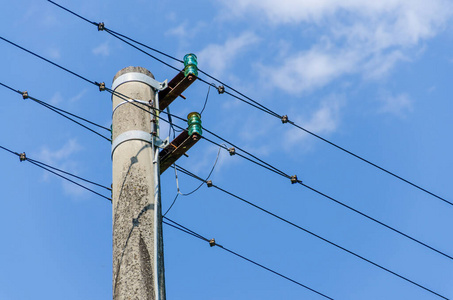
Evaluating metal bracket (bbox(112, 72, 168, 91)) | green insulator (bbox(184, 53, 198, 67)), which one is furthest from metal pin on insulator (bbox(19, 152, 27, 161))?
green insulator (bbox(184, 53, 198, 67))

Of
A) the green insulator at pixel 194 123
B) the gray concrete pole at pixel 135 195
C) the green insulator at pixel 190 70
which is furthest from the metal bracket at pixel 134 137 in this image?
the green insulator at pixel 190 70

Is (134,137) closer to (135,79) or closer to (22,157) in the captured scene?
(135,79)

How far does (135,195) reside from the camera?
6.73m

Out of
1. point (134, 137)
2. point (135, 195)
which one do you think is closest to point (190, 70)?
point (134, 137)

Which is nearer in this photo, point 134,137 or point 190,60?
point 134,137

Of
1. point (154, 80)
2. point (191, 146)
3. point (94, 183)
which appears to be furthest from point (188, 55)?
point (94, 183)

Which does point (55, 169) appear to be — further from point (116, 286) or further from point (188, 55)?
point (116, 286)

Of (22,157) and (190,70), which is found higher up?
(190,70)

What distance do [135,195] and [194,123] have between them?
121 cm

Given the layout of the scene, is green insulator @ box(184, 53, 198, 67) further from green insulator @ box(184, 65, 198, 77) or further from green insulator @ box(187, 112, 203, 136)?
green insulator @ box(187, 112, 203, 136)

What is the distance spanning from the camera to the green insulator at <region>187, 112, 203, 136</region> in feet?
24.7

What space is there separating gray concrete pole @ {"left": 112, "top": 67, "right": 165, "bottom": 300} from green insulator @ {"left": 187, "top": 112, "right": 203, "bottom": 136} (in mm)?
369

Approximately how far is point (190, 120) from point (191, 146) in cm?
28

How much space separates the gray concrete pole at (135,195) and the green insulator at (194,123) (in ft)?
1.21
